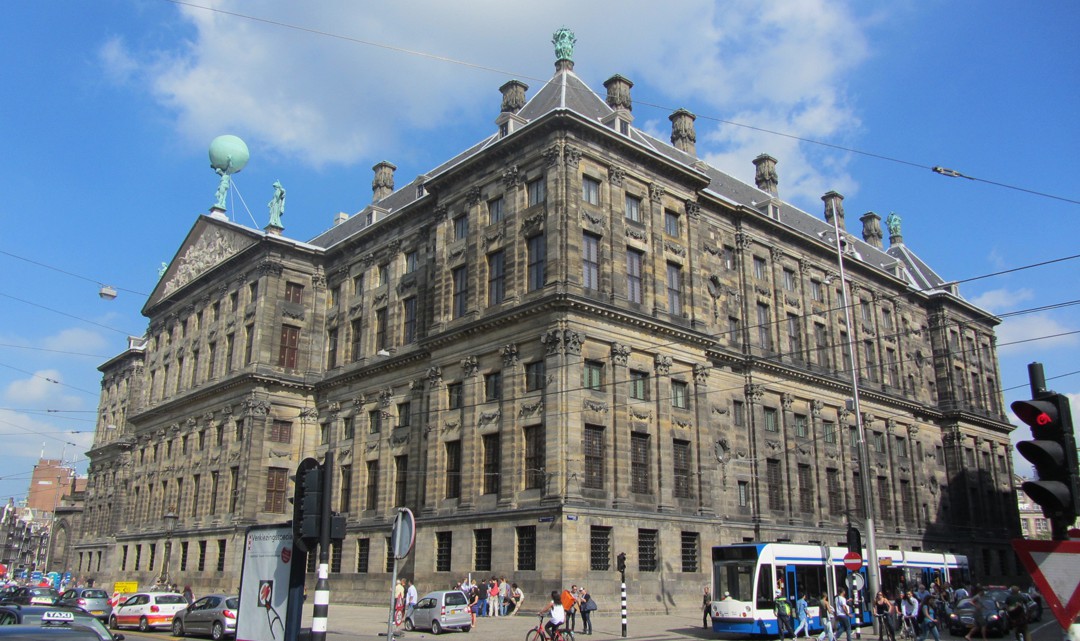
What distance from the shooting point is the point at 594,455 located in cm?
3697

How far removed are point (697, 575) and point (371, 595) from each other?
704 inches

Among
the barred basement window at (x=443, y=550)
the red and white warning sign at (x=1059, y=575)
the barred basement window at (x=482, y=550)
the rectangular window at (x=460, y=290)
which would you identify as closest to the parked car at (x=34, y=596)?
the barred basement window at (x=443, y=550)

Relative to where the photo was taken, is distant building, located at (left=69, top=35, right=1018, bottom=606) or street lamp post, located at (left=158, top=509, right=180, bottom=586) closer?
distant building, located at (left=69, top=35, right=1018, bottom=606)

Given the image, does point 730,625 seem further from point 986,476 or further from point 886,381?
point 986,476

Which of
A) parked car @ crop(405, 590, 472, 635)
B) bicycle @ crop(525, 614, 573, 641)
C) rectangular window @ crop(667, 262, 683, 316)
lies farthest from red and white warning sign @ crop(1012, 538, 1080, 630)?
rectangular window @ crop(667, 262, 683, 316)

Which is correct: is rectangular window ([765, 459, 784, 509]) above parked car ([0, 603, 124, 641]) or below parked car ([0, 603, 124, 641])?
above

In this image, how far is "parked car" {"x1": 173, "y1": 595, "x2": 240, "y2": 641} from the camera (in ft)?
88.4

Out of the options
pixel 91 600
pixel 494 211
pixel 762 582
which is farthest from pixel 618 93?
pixel 91 600

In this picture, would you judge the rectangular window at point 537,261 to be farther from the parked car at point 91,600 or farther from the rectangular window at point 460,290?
the parked car at point 91,600

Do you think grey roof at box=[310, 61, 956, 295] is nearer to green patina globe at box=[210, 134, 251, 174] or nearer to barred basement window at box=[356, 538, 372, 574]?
green patina globe at box=[210, 134, 251, 174]

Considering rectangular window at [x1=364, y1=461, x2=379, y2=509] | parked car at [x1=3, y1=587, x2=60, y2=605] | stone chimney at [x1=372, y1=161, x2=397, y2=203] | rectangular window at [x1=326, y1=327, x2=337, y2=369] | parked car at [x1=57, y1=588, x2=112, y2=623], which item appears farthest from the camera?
stone chimney at [x1=372, y1=161, x2=397, y2=203]

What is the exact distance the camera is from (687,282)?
44250 mm

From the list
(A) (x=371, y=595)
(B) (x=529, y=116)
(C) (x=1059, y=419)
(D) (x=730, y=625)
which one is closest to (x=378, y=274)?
(B) (x=529, y=116)

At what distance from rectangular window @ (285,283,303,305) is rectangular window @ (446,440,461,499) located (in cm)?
1978
